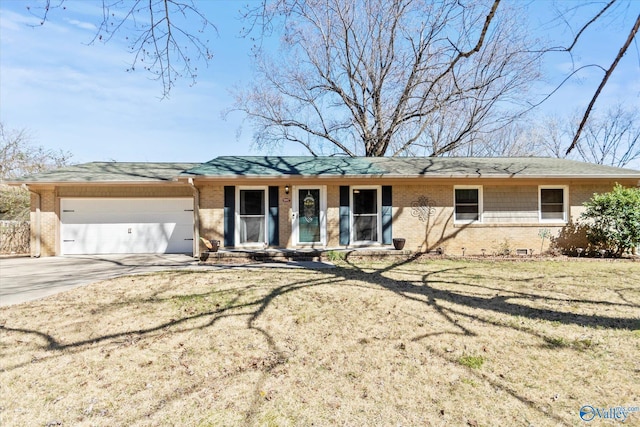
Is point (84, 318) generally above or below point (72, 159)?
below

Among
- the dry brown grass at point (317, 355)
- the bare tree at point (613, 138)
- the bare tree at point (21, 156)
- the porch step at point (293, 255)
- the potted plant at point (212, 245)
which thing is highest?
the bare tree at point (613, 138)

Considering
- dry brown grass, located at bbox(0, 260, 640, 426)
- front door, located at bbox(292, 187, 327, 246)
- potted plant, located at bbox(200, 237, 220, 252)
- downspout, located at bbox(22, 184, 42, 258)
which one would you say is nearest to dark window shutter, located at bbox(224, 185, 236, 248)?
potted plant, located at bbox(200, 237, 220, 252)

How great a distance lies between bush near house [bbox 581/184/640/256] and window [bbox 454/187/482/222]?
128 inches

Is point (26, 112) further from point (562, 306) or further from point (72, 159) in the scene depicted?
point (562, 306)

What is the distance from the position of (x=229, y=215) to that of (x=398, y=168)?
19.8ft

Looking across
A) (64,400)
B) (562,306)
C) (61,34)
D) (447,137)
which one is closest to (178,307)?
(64,400)

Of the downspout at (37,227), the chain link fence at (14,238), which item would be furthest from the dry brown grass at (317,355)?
the chain link fence at (14,238)

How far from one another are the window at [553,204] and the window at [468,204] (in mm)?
2155

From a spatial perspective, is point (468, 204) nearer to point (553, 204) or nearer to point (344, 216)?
point (553, 204)

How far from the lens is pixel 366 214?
11.3 m

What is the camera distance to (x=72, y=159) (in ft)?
68.9

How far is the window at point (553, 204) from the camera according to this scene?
11.3 meters

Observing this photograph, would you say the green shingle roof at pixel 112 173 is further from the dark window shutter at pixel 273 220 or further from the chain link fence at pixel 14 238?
the dark window shutter at pixel 273 220

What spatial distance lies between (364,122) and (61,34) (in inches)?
672
